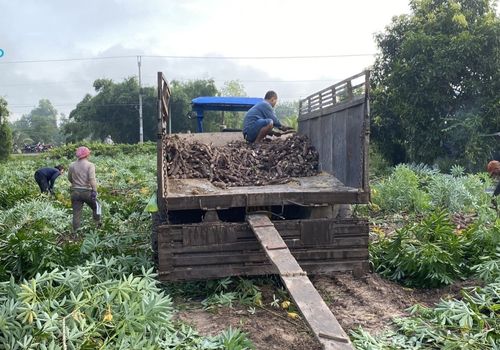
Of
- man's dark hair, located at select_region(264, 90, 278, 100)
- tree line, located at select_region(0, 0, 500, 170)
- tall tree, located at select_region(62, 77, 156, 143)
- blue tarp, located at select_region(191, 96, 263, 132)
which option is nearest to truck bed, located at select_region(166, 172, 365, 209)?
man's dark hair, located at select_region(264, 90, 278, 100)

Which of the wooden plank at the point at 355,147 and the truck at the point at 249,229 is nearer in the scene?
the truck at the point at 249,229

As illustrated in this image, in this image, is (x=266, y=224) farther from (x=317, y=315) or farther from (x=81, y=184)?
(x=81, y=184)

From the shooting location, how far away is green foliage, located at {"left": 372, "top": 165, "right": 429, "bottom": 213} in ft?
28.7

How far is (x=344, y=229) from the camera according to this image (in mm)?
4949

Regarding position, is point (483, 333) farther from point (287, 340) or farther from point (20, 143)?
point (20, 143)

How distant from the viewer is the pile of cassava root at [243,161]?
591cm

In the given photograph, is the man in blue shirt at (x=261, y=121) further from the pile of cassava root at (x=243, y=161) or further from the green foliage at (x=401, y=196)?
the green foliage at (x=401, y=196)

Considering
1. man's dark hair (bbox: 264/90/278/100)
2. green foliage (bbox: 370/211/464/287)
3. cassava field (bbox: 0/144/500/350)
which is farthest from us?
man's dark hair (bbox: 264/90/278/100)

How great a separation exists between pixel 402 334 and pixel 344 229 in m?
1.19

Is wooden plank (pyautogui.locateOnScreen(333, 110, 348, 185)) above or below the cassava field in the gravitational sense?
above

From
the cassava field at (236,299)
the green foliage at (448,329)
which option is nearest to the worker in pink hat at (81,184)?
the cassava field at (236,299)

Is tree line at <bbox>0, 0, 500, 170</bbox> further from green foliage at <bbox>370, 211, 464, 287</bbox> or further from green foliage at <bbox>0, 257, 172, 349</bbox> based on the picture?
green foliage at <bbox>0, 257, 172, 349</bbox>

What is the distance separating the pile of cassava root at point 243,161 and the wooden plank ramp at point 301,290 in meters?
1.12

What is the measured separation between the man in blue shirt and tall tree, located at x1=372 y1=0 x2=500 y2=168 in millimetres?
12204
